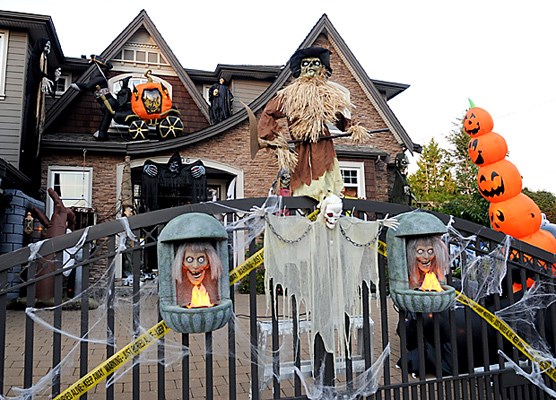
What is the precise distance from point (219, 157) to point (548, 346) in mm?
8570

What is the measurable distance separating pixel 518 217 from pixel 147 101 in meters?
8.64

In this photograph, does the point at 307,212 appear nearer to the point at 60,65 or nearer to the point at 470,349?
the point at 470,349

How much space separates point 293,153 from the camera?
3273 mm

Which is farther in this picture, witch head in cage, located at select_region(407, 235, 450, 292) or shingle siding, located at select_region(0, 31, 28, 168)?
shingle siding, located at select_region(0, 31, 28, 168)

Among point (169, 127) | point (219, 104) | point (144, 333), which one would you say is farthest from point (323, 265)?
point (219, 104)

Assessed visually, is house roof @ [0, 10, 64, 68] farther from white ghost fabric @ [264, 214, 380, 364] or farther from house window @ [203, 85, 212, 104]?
white ghost fabric @ [264, 214, 380, 364]

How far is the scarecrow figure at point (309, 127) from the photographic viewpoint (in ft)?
10.4

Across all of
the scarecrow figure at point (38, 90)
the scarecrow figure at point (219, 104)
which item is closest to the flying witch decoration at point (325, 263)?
the scarecrow figure at point (38, 90)

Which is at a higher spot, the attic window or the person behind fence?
the attic window

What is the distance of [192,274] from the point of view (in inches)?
96.7

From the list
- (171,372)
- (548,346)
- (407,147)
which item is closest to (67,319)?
(171,372)

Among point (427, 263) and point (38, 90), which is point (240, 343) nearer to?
point (427, 263)

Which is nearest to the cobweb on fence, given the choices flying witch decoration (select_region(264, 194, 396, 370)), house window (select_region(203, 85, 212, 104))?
flying witch decoration (select_region(264, 194, 396, 370))

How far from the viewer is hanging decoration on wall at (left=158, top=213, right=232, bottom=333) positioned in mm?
2367
